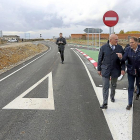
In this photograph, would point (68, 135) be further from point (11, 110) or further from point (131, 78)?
point (131, 78)

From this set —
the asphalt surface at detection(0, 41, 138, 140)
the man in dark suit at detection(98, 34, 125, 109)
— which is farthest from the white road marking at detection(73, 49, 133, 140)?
the man in dark suit at detection(98, 34, 125, 109)

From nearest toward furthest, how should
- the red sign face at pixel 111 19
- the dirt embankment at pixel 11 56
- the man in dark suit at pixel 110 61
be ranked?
the man in dark suit at pixel 110 61, the red sign face at pixel 111 19, the dirt embankment at pixel 11 56

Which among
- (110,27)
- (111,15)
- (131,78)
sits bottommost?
(131,78)

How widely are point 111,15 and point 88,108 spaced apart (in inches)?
180

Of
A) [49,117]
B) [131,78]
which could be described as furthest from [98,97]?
[49,117]

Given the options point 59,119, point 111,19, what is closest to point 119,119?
point 59,119

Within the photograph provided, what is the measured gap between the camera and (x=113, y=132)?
360cm

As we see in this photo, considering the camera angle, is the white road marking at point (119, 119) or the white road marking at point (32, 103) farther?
the white road marking at point (32, 103)

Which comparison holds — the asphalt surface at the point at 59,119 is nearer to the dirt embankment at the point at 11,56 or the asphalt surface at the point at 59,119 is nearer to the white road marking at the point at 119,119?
the white road marking at the point at 119,119

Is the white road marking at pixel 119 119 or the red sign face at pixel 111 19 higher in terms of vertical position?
the red sign face at pixel 111 19

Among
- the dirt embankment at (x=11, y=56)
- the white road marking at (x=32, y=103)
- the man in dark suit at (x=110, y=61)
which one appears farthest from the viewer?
the dirt embankment at (x=11, y=56)

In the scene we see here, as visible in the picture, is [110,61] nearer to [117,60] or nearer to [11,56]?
[117,60]

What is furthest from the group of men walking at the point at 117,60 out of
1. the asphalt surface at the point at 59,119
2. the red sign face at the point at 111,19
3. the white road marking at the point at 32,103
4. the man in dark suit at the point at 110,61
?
the red sign face at the point at 111,19

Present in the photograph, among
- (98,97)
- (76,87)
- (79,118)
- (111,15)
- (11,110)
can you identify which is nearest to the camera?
(79,118)
